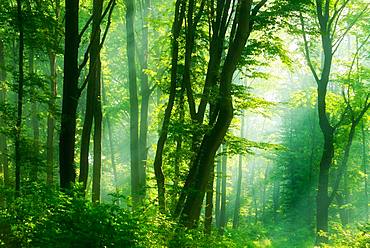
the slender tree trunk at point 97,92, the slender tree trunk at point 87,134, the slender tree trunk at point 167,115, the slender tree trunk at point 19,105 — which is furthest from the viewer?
the slender tree trunk at point 167,115

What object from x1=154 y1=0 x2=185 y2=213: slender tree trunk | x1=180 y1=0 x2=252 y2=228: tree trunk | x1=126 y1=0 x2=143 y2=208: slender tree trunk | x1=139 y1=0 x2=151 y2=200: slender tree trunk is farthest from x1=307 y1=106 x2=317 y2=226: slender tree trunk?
x1=180 y1=0 x2=252 y2=228: tree trunk

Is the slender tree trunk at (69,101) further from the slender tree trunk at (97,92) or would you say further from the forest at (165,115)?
the slender tree trunk at (97,92)

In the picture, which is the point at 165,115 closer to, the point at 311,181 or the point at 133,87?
the point at 133,87

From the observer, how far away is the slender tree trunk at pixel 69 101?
6.80 metres

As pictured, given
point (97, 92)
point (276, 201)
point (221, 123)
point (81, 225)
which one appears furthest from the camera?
point (276, 201)

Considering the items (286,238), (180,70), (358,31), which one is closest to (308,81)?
(286,238)

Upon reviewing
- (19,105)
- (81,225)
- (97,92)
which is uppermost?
(97,92)

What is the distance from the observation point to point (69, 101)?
6852mm

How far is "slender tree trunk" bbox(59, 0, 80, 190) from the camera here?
22.3 feet

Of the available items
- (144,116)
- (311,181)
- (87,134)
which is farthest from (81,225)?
(311,181)

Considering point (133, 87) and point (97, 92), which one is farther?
point (133, 87)

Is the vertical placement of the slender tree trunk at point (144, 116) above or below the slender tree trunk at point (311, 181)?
above

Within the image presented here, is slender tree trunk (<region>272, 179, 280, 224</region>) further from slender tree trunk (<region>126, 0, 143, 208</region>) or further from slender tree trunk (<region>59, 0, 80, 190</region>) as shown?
slender tree trunk (<region>59, 0, 80, 190</region>)

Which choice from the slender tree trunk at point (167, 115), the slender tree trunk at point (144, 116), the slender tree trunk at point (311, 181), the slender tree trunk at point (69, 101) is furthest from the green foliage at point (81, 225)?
the slender tree trunk at point (311, 181)
